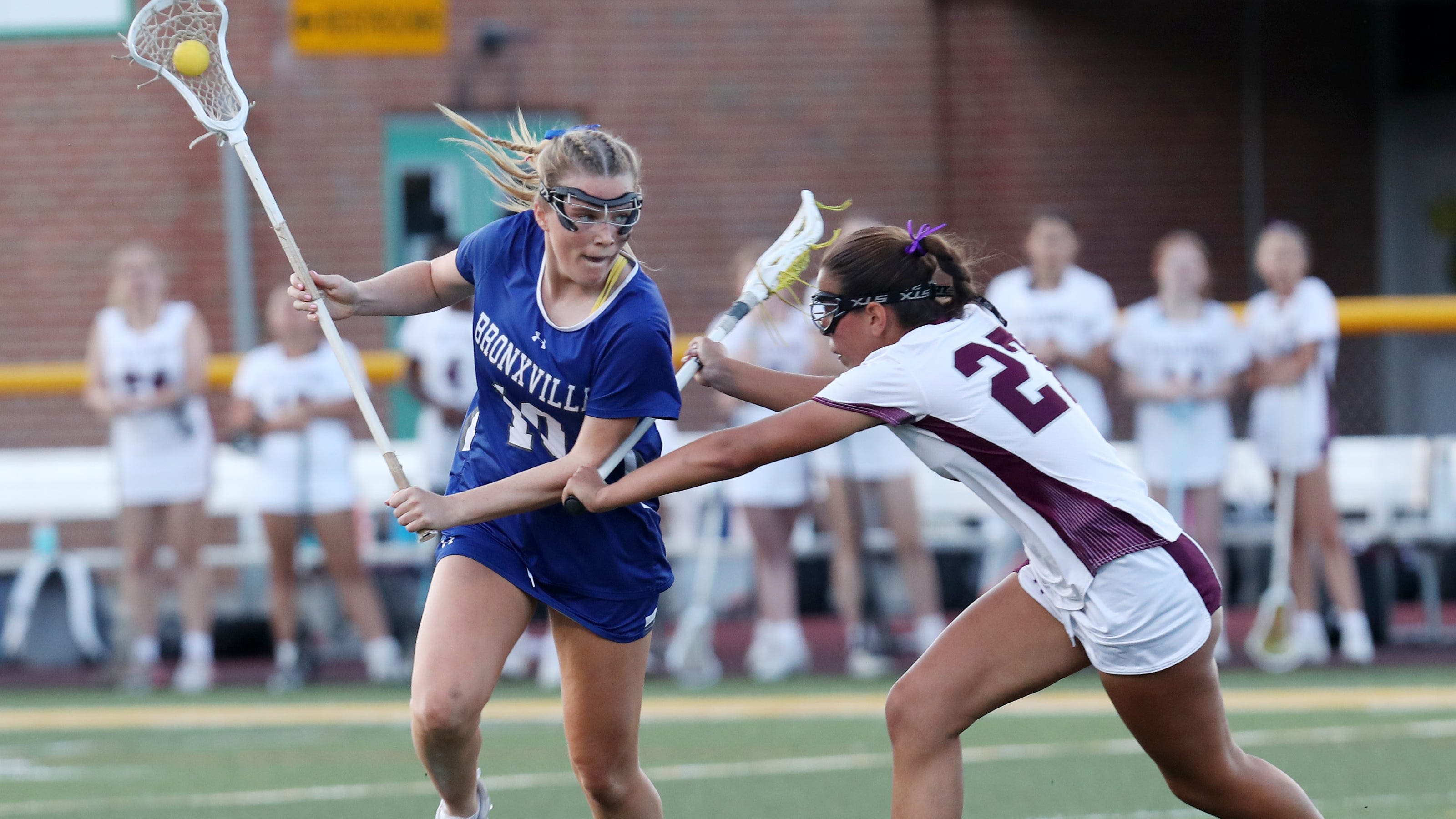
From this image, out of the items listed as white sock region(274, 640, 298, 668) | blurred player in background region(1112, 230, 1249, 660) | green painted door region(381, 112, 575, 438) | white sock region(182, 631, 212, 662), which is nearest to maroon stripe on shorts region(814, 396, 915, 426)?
blurred player in background region(1112, 230, 1249, 660)

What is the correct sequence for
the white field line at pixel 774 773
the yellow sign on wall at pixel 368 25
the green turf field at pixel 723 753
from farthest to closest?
1. the yellow sign on wall at pixel 368 25
2. the white field line at pixel 774 773
3. the green turf field at pixel 723 753

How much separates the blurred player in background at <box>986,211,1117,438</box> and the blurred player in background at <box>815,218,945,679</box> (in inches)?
34.4

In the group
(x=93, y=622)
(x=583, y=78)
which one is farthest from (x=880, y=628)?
(x=583, y=78)

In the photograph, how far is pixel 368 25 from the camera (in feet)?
38.2

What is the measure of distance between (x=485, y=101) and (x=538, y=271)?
8.48 meters

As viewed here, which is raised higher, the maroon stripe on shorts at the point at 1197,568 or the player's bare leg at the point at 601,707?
the maroon stripe on shorts at the point at 1197,568

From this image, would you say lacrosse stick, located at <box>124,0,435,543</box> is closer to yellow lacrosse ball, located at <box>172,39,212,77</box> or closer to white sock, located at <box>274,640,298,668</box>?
yellow lacrosse ball, located at <box>172,39,212,77</box>

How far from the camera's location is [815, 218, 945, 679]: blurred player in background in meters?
9.00

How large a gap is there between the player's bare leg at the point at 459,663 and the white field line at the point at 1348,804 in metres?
2.27

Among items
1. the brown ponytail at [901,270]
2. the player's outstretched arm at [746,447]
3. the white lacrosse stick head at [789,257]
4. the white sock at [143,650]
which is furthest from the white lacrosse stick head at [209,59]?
the white sock at [143,650]

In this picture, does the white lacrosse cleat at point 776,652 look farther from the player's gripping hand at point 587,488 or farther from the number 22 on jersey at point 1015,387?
the number 22 on jersey at point 1015,387

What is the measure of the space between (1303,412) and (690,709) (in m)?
3.46

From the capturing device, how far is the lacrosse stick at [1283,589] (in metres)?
8.97

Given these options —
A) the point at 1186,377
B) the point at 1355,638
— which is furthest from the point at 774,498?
the point at 1355,638
